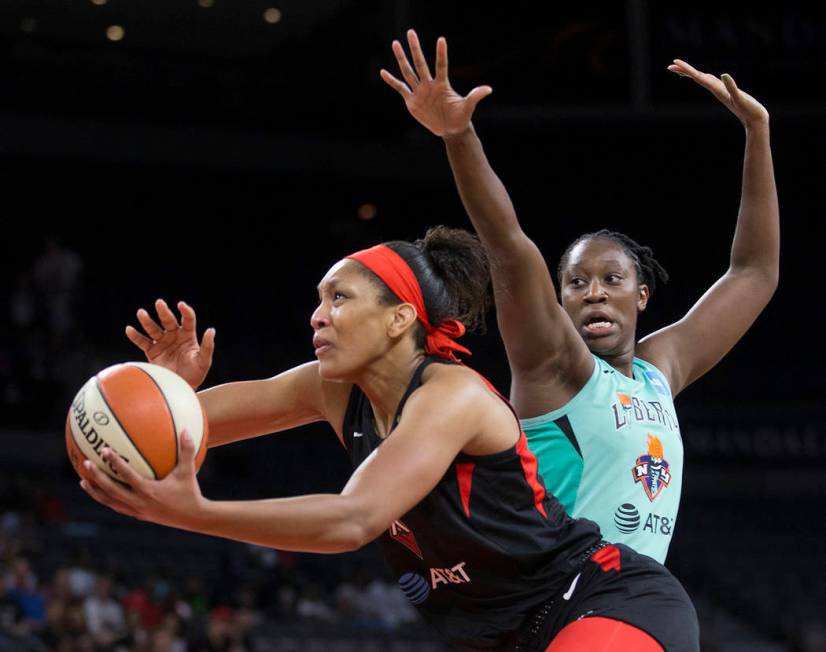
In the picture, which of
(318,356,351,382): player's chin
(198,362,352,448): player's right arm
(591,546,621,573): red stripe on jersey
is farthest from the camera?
(198,362,352,448): player's right arm

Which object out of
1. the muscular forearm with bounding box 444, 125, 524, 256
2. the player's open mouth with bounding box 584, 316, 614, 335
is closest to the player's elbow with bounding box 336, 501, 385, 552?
the muscular forearm with bounding box 444, 125, 524, 256

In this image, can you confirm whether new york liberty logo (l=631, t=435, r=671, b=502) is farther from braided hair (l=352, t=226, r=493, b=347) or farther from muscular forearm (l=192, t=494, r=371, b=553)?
muscular forearm (l=192, t=494, r=371, b=553)

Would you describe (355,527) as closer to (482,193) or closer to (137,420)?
(137,420)

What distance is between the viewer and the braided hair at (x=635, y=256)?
419 centimetres

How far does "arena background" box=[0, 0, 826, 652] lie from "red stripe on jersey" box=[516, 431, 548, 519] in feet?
20.6

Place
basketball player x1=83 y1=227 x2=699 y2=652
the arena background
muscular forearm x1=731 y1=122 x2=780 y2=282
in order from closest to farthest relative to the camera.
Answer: basketball player x1=83 y1=227 x2=699 y2=652, muscular forearm x1=731 y1=122 x2=780 y2=282, the arena background

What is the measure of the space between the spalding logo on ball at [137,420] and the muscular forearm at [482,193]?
0.86 meters

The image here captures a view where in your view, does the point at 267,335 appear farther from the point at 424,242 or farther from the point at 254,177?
the point at 424,242

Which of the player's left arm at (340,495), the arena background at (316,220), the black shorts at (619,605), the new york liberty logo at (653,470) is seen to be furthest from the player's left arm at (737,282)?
the arena background at (316,220)

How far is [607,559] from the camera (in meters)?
3.29

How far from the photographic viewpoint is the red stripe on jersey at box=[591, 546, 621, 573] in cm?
327

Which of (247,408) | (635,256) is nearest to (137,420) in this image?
(247,408)

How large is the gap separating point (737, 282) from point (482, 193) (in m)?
1.50

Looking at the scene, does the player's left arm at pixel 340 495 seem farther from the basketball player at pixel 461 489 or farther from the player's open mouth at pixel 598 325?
the player's open mouth at pixel 598 325
